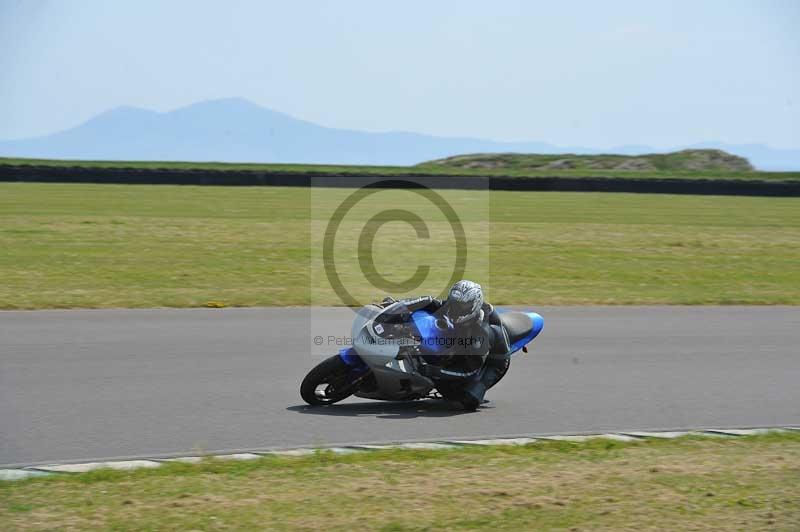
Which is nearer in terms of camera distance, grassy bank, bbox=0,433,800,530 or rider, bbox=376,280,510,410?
grassy bank, bbox=0,433,800,530

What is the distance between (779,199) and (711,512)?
125 ft

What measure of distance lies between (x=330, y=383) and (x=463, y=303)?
4.19ft

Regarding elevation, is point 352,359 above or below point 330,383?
above

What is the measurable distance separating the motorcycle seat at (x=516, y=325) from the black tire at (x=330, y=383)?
1.48 meters

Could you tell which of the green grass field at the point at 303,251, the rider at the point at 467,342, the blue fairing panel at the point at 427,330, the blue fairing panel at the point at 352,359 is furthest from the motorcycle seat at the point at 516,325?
the green grass field at the point at 303,251

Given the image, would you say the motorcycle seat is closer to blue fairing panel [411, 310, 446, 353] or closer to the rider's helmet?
the rider's helmet

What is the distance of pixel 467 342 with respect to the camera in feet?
27.9

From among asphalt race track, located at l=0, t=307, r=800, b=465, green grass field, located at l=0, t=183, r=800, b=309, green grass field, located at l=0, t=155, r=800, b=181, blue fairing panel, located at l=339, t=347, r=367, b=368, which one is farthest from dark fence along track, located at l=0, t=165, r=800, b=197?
blue fairing panel, located at l=339, t=347, r=367, b=368

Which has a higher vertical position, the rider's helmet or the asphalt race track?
the rider's helmet

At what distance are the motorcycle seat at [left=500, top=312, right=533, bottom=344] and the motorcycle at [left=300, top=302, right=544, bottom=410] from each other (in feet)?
1.61

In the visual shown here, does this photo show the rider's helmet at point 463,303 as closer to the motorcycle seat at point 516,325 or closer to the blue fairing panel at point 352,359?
the motorcycle seat at point 516,325

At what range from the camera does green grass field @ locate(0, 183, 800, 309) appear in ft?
53.2

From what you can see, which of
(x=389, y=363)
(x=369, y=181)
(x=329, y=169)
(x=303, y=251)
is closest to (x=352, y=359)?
(x=389, y=363)

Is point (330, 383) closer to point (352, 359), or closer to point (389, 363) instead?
point (352, 359)
